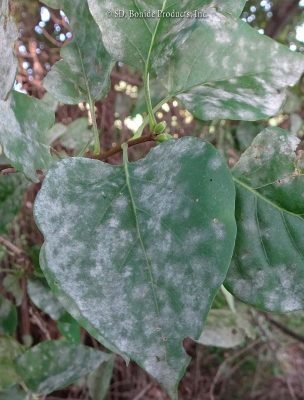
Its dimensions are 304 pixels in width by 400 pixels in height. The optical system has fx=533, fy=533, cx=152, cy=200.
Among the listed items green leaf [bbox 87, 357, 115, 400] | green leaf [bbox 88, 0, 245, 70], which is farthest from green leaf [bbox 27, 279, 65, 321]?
green leaf [bbox 88, 0, 245, 70]

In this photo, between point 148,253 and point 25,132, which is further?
point 25,132

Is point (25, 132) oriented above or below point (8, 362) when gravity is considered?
above

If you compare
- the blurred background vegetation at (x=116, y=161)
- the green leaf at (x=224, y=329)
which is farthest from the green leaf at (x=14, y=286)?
the green leaf at (x=224, y=329)

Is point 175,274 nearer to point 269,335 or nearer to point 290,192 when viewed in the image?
point 290,192

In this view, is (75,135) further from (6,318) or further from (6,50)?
(6,50)

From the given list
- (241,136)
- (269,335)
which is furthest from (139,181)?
(269,335)

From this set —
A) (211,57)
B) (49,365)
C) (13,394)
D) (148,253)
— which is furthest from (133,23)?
(13,394)

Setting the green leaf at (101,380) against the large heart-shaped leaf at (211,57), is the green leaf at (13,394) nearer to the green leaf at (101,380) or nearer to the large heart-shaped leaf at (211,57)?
the green leaf at (101,380)
